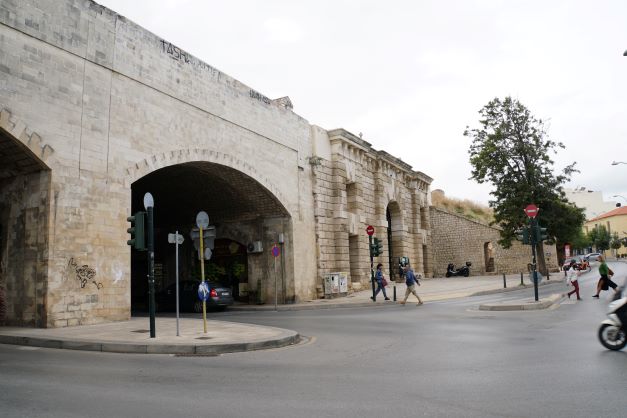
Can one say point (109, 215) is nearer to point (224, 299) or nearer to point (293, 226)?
point (224, 299)

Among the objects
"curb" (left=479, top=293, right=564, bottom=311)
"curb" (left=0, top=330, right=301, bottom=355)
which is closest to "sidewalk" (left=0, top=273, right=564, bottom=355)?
"curb" (left=0, top=330, right=301, bottom=355)

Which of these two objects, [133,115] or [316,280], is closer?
[133,115]

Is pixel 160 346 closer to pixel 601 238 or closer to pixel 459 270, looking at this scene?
pixel 459 270

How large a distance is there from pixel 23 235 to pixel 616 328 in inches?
503

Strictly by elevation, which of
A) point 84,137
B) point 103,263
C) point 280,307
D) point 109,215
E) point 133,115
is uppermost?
point 133,115

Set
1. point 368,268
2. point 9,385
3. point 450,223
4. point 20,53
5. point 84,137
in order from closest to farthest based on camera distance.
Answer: point 9,385, point 20,53, point 84,137, point 368,268, point 450,223

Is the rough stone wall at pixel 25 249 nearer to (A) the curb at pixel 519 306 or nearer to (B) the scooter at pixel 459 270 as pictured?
(A) the curb at pixel 519 306

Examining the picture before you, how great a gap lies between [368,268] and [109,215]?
16.6m

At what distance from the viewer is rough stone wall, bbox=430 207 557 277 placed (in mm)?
34812

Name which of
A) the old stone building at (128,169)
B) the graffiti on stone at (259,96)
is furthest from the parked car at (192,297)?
the graffiti on stone at (259,96)

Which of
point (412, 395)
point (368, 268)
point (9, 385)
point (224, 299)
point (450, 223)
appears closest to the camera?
point (412, 395)

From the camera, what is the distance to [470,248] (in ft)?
121

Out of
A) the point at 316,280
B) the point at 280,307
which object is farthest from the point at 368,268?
the point at 280,307

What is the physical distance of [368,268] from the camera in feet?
89.5
